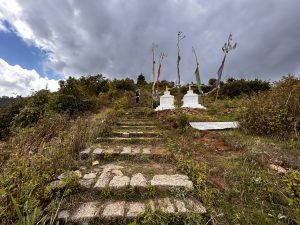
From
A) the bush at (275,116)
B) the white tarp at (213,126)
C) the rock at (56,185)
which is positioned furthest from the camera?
the white tarp at (213,126)

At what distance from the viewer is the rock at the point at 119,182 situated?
2.67m

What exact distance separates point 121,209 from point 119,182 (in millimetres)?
554

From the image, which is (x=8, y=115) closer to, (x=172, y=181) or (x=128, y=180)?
(x=128, y=180)

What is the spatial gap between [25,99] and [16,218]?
13.1 meters

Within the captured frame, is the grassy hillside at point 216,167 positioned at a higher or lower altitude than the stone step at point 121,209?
higher

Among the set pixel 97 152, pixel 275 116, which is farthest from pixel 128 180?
pixel 275 116

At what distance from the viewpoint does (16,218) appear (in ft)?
6.52

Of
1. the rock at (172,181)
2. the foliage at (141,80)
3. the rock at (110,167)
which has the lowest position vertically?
the rock at (172,181)

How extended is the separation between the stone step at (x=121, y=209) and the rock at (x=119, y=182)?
0.23 meters

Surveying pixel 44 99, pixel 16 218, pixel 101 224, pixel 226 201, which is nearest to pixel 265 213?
pixel 226 201

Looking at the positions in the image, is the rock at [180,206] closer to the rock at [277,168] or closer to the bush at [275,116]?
the rock at [277,168]

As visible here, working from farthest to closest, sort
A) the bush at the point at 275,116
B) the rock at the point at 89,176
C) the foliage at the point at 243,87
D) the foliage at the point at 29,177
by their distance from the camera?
→ the foliage at the point at 243,87 → the bush at the point at 275,116 → the rock at the point at 89,176 → the foliage at the point at 29,177

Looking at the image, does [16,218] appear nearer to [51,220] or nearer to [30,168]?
[51,220]

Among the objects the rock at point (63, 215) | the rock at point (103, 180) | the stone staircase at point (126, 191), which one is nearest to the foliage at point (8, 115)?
the stone staircase at point (126, 191)
